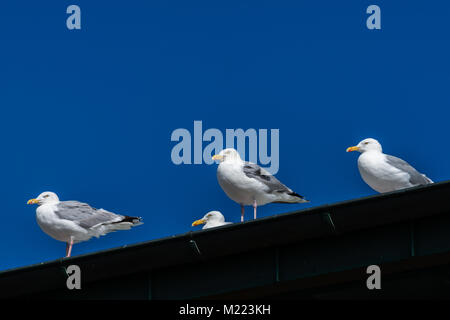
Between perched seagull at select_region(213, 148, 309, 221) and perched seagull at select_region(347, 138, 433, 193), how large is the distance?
2.90 meters

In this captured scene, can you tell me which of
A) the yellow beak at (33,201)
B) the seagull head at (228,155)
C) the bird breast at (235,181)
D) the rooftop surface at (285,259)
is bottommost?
the rooftop surface at (285,259)

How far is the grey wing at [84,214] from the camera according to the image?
2772cm

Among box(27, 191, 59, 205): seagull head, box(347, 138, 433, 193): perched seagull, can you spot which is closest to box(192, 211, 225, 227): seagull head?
box(27, 191, 59, 205): seagull head

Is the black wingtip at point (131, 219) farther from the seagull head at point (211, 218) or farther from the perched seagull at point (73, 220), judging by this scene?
the seagull head at point (211, 218)

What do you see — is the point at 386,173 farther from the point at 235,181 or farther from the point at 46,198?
the point at 46,198

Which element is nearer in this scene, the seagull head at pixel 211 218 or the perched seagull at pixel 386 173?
the perched seagull at pixel 386 173

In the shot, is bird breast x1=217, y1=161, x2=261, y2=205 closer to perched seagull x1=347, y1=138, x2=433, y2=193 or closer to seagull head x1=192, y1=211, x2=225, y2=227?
seagull head x1=192, y1=211, x2=225, y2=227

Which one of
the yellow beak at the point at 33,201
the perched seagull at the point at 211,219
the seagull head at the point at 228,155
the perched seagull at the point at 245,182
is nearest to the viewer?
the perched seagull at the point at 245,182

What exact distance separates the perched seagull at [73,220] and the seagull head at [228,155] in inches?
120

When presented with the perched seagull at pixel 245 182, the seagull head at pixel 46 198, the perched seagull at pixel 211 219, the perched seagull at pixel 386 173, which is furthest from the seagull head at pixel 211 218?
the perched seagull at pixel 386 173

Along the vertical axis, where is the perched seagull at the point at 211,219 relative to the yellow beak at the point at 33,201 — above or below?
below
